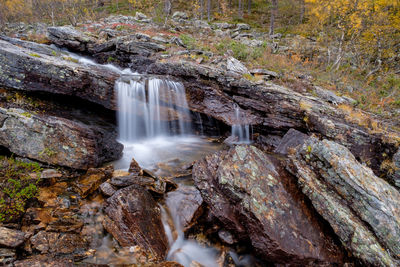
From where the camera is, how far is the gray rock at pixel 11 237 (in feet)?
13.8

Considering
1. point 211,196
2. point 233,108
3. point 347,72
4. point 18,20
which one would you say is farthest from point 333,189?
point 18,20

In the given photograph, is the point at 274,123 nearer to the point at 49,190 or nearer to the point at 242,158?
the point at 242,158

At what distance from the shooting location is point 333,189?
5289 millimetres

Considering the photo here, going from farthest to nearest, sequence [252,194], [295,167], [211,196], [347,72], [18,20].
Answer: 1. [18,20]
2. [347,72]
3. [295,167]
4. [211,196]
5. [252,194]

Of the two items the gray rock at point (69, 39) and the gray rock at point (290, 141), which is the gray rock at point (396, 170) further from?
the gray rock at point (69, 39)

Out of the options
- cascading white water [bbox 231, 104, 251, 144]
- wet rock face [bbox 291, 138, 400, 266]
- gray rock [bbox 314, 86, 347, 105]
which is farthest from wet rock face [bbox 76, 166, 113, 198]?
gray rock [bbox 314, 86, 347, 105]

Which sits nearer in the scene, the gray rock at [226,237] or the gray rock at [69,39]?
the gray rock at [226,237]

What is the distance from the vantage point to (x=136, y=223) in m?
5.24

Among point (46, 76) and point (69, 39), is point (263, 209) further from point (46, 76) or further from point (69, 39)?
point (69, 39)

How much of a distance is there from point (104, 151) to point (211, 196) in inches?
211

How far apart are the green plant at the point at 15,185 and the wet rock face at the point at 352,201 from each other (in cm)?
755

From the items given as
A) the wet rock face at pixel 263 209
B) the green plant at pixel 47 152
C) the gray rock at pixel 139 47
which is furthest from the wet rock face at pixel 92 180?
the gray rock at pixel 139 47

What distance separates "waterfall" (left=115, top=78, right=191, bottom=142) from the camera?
1138cm

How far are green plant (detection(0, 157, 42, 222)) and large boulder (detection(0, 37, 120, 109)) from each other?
13.0 feet
